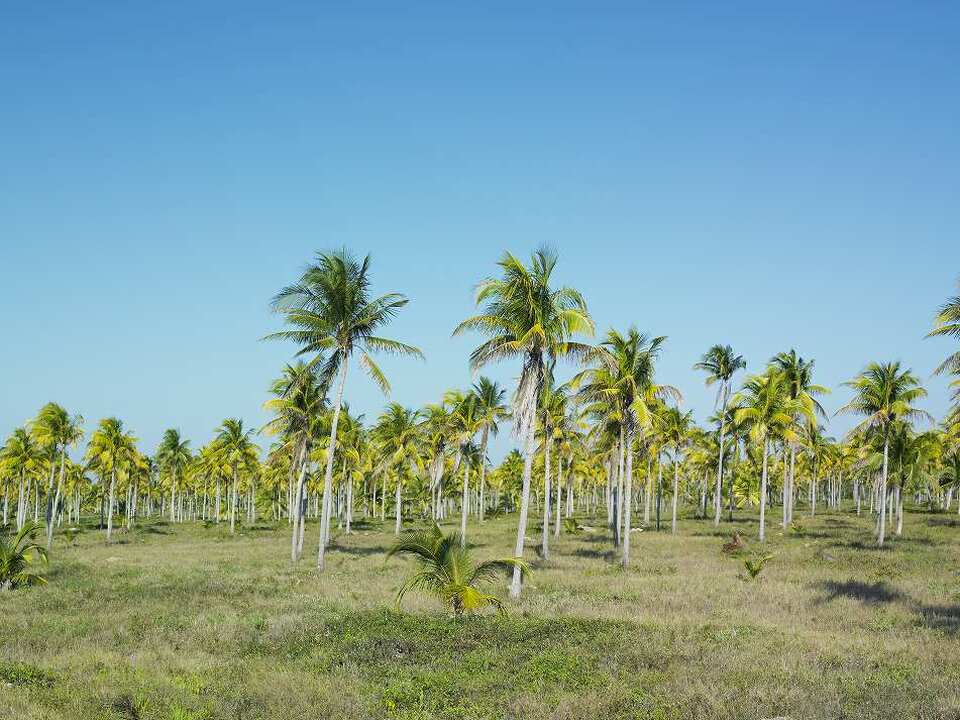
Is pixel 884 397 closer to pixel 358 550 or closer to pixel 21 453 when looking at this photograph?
pixel 358 550

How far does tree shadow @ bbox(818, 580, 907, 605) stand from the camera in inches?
923

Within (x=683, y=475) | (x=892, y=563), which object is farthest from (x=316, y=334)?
(x=683, y=475)

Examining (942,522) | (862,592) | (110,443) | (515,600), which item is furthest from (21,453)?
(942,522)

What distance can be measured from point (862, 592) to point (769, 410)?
21.9 meters

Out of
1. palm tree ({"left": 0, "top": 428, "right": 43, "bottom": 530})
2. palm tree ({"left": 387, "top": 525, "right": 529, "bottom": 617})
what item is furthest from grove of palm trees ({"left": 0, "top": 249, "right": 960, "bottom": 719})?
palm tree ({"left": 0, "top": 428, "right": 43, "bottom": 530})

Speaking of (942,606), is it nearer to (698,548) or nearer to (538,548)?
(698,548)

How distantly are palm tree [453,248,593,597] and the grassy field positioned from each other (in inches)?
235

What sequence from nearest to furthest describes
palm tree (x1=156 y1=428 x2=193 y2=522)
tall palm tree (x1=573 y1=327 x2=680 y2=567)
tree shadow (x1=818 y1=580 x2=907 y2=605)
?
tree shadow (x1=818 y1=580 x2=907 y2=605), tall palm tree (x1=573 y1=327 x2=680 y2=567), palm tree (x1=156 y1=428 x2=193 y2=522)

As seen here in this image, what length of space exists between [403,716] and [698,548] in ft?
112

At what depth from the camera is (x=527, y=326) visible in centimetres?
2445

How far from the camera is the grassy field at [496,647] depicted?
11.8 metres

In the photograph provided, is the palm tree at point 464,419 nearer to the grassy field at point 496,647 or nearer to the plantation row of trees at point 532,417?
the plantation row of trees at point 532,417

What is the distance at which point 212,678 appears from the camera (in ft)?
44.9

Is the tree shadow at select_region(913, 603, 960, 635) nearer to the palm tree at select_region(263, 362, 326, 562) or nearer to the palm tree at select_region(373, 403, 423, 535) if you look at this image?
the palm tree at select_region(263, 362, 326, 562)
